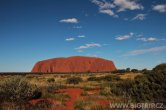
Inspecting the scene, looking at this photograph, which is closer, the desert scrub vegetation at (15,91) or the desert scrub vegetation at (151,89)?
the desert scrub vegetation at (151,89)

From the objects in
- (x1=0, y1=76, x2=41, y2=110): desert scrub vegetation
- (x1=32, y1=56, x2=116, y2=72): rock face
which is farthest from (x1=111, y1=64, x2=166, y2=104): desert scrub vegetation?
(x1=32, y1=56, x2=116, y2=72): rock face

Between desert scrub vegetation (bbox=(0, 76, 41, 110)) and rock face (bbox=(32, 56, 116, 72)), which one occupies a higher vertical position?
rock face (bbox=(32, 56, 116, 72))

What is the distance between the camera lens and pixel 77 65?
533 ft

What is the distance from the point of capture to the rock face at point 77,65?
529 feet

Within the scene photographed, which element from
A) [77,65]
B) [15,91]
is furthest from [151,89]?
[77,65]

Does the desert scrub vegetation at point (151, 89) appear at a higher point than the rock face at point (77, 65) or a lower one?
lower

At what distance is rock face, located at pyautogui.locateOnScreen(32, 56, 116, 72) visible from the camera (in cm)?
16112

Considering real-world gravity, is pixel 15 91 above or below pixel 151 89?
above

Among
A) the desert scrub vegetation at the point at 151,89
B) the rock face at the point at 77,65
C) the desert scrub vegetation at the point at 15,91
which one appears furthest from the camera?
the rock face at the point at 77,65

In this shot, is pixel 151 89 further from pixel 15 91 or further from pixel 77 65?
pixel 77 65

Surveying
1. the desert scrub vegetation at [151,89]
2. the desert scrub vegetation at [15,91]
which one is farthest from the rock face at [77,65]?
the desert scrub vegetation at [15,91]

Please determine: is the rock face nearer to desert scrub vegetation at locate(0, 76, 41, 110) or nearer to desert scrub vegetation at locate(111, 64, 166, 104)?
desert scrub vegetation at locate(111, 64, 166, 104)

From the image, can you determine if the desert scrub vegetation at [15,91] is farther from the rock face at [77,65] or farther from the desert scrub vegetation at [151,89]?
the rock face at [77,65]

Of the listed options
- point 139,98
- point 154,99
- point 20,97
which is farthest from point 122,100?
point 20,97
